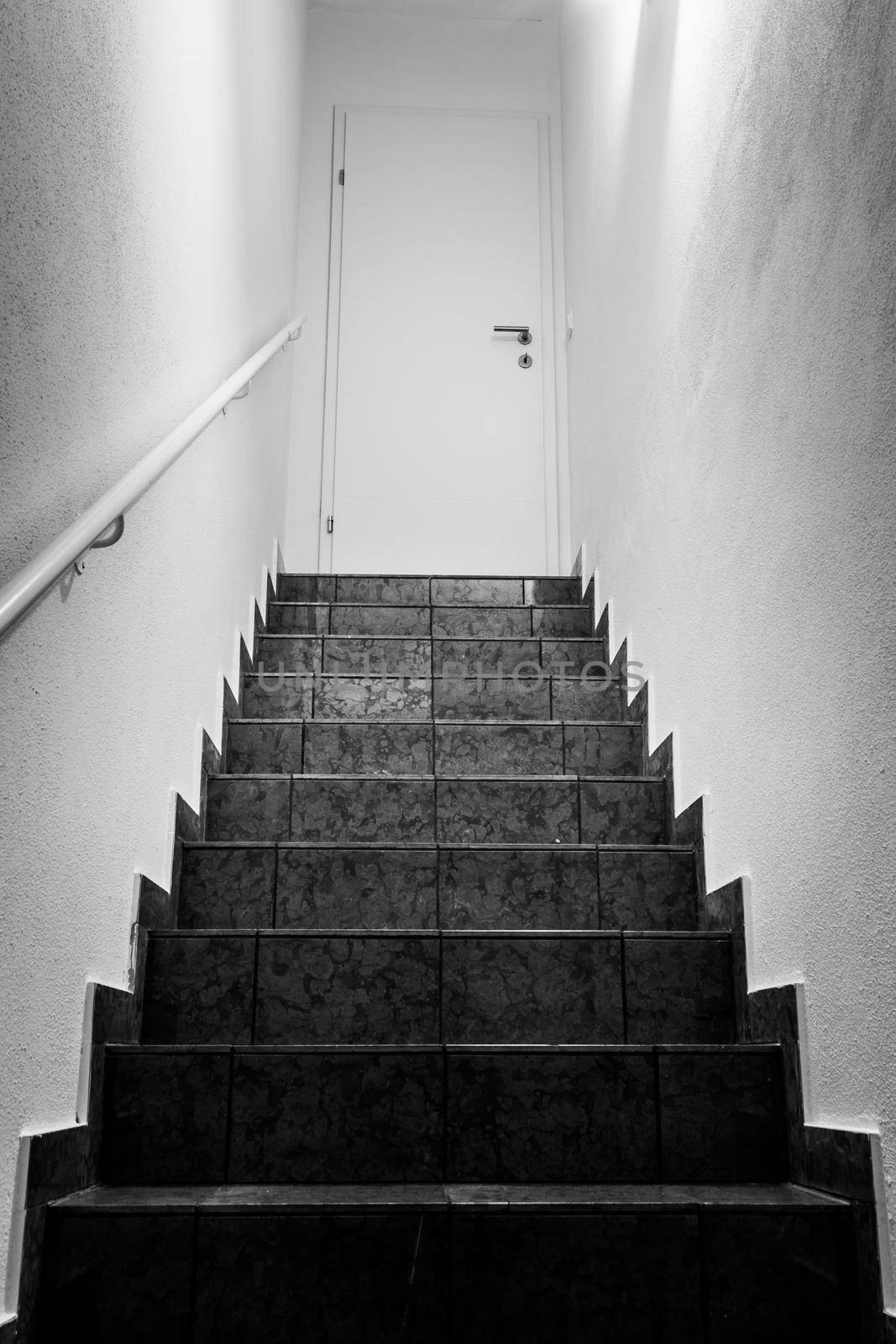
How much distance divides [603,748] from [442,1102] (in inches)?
50.3

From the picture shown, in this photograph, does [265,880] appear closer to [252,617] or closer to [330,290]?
[252,617]

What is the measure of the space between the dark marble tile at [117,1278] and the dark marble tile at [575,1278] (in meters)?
0.35

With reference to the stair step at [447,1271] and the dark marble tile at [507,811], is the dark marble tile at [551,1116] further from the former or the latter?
the dark marble tile at [507,811]

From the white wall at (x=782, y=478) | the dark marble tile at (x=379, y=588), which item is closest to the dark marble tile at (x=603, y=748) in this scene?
the white wall at (x=782, y=478)

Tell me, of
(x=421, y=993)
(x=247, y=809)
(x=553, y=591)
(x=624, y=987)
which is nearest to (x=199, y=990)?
(x=421, y=993)

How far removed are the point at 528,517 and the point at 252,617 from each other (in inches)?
64.8

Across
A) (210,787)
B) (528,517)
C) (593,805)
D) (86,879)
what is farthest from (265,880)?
(528,517)

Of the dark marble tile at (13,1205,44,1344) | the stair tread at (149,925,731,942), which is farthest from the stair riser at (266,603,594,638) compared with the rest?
the dark marble tile at (13,1205,44,1344)

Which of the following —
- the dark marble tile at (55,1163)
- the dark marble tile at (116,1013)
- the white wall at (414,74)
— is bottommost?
the dark marble tile at (55,1163)

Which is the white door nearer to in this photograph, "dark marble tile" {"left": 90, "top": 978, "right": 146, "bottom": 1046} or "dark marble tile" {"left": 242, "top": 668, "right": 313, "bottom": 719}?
"dark marble tile" {"left": 242, "top": 668, "right": 313, "bottom": 719}

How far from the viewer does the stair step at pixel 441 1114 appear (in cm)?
174

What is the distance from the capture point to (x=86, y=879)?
68.0 inches

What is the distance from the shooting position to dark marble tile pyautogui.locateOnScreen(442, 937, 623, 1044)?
2.01 meters

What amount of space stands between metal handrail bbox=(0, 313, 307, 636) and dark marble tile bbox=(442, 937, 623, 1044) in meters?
0.91
